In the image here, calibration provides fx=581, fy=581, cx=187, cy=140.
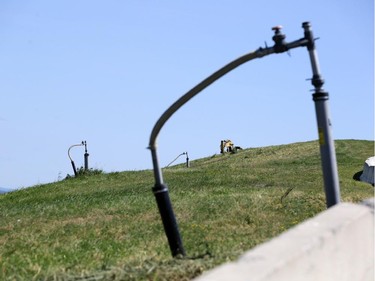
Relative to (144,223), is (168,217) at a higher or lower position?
higher

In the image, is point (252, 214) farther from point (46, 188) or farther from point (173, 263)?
point (46, 188)

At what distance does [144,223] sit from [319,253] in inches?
315

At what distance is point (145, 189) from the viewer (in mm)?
17500

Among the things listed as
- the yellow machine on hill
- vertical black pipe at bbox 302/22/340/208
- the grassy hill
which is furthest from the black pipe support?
the yellow machine on hill

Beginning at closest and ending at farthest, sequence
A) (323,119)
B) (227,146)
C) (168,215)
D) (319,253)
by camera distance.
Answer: (319,253) → (323,119) → (168,215) → (227,146)

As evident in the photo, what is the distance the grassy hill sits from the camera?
18.9 ft

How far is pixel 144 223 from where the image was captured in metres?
11.4

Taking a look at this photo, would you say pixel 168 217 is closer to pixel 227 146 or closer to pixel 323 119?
pixel 323 119

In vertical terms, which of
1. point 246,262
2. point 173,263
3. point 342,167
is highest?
point 246,262

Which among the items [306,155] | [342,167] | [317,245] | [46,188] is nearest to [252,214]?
[317,245]

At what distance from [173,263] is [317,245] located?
1.97 meters

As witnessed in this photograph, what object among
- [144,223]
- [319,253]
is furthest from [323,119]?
[144,223]

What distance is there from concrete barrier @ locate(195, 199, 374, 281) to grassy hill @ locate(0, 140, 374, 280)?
134cm

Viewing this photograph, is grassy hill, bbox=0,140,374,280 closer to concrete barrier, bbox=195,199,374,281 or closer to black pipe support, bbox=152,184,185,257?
black pipe support, bbox=152,184,185,257
